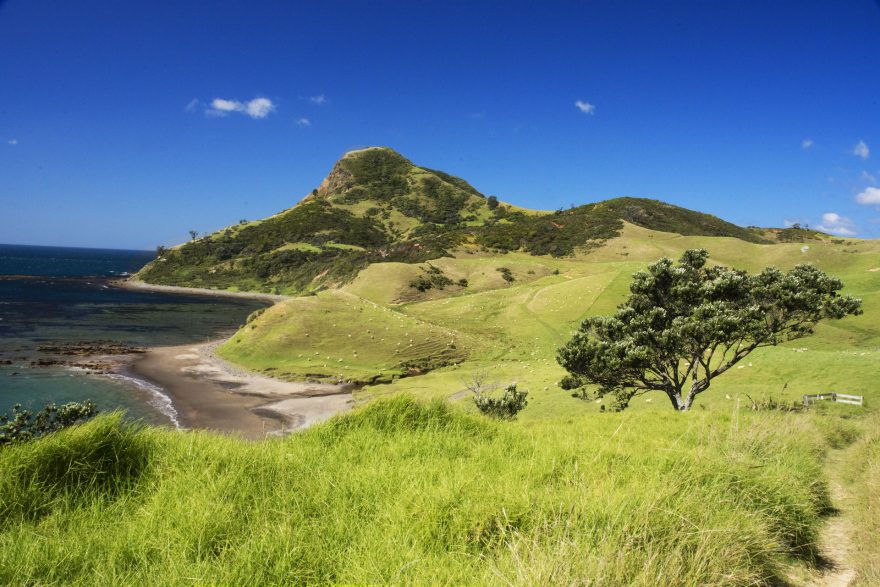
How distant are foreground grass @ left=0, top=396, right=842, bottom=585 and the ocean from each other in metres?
1.15

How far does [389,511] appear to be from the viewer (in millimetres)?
4438

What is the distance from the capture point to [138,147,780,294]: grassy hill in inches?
4419

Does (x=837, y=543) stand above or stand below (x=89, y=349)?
above

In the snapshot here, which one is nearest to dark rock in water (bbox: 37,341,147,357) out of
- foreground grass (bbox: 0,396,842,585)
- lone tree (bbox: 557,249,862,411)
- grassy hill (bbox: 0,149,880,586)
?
lone tree (bbox: 557,249,862,411)

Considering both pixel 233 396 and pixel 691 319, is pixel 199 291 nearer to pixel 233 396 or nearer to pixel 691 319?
pixel 233 396

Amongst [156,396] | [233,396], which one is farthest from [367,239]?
[156,396]

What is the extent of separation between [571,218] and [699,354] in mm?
119338

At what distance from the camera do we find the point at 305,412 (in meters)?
33.6

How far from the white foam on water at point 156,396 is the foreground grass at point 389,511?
28.5m

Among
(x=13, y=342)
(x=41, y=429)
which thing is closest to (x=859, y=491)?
(x=41, y=429)

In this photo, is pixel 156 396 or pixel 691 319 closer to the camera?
pixel 691 319

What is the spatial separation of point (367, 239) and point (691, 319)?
16005 centimetres

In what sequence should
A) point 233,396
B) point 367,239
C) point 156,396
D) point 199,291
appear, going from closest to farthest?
point 156,396 < point 233,396 < point 199,291 < point 367,239

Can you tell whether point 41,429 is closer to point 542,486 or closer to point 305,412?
point 305,412
